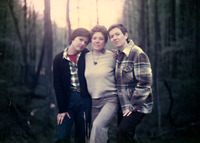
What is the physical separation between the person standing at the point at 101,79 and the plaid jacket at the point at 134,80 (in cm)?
11

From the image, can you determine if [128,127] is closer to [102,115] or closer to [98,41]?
[102,115]

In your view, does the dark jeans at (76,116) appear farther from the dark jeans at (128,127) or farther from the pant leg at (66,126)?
the dark jeans at (128,127)

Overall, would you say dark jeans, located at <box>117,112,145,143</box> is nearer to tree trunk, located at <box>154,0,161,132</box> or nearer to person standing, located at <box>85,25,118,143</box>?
person standing, located at <box>85,25,118,143</box>

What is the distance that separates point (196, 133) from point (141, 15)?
2.64 m

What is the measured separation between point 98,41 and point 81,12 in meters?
0.88

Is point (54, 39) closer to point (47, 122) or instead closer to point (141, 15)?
point (47, 122)

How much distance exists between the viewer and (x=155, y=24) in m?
3.81

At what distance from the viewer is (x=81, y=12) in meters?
3.21

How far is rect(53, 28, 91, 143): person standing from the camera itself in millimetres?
2674

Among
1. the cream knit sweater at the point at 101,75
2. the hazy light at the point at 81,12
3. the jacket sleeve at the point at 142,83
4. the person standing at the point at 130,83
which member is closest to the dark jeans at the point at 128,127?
the person standing at the point at 130,83

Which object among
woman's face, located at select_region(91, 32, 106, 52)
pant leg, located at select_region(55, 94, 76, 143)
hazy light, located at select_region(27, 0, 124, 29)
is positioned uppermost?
hazy light, located at select_region(27, 0, 124, 29)

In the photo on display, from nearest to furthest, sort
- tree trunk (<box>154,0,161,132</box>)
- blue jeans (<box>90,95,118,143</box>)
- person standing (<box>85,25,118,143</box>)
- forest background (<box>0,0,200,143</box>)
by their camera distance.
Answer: blue jeans (<box>90,95,118,143</box>)
person standing (<box>85,25,118,143</box>)
forest background (<box>0,0,200,143</box>)
tree trunk (<box>154,0,161,132</box>)

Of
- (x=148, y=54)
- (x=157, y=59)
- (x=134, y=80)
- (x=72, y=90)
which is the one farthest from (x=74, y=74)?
(x=157, y=59)

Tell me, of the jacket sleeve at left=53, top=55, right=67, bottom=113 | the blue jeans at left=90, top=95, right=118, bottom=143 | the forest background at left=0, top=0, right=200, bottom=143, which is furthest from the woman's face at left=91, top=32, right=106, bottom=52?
the blue jeans at left=90, top=95, right=118, bottom=143
